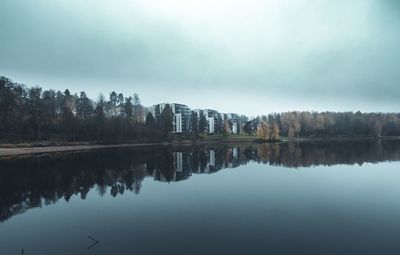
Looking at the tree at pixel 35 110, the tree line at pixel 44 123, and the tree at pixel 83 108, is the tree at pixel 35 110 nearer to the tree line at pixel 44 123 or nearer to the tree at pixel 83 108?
the tree line at pixel 44 123

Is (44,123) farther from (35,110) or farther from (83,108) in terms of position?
(83,108)

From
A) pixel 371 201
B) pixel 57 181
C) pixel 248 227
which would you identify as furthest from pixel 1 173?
pixel 371 201

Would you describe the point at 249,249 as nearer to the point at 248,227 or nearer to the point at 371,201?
the point at 248,227

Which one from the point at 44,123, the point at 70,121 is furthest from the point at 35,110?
the point at 70,121

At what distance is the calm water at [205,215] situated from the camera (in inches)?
487

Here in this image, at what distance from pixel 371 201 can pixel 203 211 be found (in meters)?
11.2

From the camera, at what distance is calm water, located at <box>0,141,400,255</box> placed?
12359mm

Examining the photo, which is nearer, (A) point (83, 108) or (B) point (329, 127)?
(A) point (83, 108)

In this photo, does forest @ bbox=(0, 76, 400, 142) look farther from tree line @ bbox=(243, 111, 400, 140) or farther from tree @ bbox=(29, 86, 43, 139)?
tree line @ bbox=(243, 111, 400, 140)

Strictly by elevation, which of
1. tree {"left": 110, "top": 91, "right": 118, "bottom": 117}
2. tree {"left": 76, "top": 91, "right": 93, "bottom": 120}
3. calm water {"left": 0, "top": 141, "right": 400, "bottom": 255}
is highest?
tree {"left": 110, "top": 91, "right": 118, "bottom": 117}

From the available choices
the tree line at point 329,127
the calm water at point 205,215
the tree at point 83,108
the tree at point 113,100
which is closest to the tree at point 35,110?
the tree at point 83,108

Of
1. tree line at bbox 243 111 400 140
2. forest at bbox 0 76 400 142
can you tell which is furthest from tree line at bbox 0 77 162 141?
A: tree line at bbox 243 111 400 140

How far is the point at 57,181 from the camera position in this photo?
2970cm

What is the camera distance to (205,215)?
16891 mm
